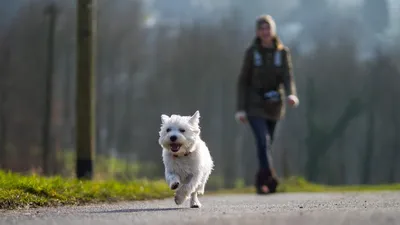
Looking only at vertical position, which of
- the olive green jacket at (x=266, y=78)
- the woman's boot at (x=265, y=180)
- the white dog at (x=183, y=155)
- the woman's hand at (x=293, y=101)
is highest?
the olive green jacket at (x=266, y=78)

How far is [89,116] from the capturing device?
14297 millimetres

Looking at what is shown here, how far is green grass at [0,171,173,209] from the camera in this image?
369 inches

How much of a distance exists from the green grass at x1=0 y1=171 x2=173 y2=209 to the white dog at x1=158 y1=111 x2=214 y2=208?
1487mm

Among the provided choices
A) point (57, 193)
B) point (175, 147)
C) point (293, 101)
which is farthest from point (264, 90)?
point (57, 193)

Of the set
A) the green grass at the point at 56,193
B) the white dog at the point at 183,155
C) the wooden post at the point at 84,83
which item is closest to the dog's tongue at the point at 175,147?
the white dog at the point at 183,155

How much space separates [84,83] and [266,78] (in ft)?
10.6

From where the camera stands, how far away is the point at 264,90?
43.4ft

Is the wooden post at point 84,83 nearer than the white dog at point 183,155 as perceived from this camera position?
No

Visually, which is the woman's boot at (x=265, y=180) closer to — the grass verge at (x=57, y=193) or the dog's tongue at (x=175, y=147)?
the grass verge at (x=57, y=193)

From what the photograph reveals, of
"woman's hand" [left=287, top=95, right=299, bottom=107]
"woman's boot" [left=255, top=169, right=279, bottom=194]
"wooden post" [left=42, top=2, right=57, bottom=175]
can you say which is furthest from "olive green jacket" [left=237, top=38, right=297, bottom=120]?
"wooden post" [left=42, top=2, right=57, bottom=175]

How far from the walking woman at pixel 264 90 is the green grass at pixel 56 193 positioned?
1820 mm

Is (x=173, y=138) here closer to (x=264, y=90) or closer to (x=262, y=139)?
(x=262, y=139)

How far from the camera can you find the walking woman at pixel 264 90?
1300 cm

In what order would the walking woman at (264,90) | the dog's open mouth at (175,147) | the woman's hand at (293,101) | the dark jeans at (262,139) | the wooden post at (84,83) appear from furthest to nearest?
the wooden post at (84,83), the walking woman at (264,90), the dark jeans at (262,139), the woman's hand at (293,101), the dog's open mouth at (175,147)
